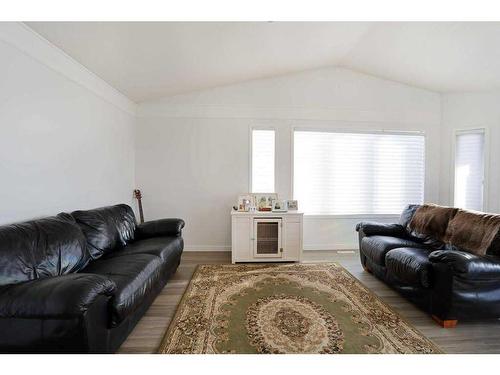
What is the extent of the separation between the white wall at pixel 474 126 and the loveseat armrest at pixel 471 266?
2.41m

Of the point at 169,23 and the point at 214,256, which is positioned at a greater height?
the point at 169,23

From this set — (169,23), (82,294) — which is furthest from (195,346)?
(169,23)

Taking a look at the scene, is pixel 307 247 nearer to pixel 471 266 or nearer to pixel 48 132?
pixel 471 266

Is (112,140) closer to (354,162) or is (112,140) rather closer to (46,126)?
(46,126)

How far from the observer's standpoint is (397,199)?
437 cm

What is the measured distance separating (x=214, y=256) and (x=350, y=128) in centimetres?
318

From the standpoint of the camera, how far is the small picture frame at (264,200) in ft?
12.9

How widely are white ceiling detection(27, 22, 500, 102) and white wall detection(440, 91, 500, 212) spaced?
19 centimetres

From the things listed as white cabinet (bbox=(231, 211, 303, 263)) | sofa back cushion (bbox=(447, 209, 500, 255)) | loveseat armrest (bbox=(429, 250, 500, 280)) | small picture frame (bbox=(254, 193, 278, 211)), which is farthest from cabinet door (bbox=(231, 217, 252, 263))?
sofa back cushion (bbox=(447, 209, 500, 255))

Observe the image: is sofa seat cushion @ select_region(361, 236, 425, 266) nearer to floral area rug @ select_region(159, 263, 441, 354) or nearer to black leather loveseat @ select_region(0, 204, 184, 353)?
floral area rug @ select_region(159, 263, 441, 354)

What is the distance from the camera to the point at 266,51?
10.5 feet

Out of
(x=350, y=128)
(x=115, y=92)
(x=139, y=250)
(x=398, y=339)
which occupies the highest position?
(x=115, y=92)

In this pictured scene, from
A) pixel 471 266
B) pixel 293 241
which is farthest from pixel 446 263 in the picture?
pixel 293 241
